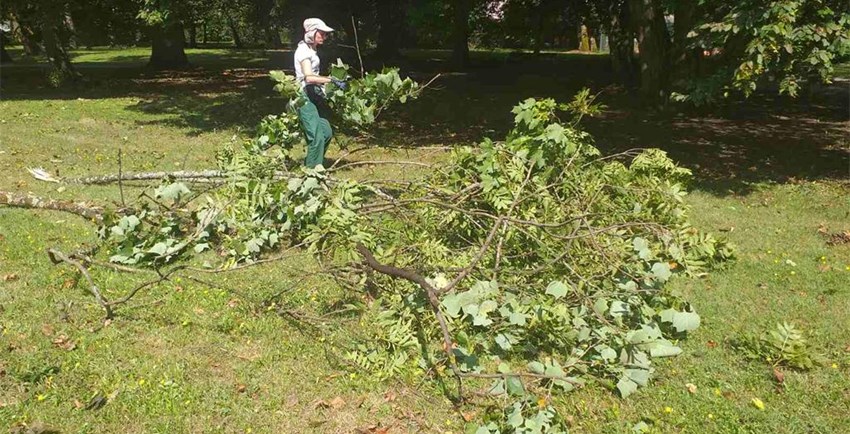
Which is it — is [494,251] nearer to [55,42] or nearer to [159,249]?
[159,249]

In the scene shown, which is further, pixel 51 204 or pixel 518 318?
pixel 51 204

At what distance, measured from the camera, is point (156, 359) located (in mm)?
4312

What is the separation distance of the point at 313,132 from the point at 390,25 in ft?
49.7

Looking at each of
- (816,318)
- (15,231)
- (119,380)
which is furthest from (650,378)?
(15,231)

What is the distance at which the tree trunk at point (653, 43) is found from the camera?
1239 centimetres

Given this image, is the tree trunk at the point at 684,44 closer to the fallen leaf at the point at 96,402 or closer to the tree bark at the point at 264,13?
the fallen leaf at the point at 96,402

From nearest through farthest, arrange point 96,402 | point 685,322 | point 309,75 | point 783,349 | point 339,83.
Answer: point 96,402
point 783,349
point 685,322
point 339,83
point 309,75

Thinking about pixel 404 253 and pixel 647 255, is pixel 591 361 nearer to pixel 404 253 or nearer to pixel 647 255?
pixel 647 255

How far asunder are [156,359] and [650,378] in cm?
310

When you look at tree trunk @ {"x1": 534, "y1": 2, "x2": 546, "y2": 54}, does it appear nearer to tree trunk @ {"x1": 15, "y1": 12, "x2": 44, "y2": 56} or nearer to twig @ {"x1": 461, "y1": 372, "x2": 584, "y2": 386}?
tree trunk @ {"x1": 15, "y1": 12, "x2": 44, "y2": 56}

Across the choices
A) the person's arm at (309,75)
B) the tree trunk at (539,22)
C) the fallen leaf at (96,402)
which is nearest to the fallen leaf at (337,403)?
the fallen leaf at (96,402)

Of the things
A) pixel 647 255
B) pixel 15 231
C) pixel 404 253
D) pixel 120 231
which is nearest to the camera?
pixel 647 255

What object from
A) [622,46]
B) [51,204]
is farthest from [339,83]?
[622,46]

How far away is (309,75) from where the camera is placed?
7469mm
